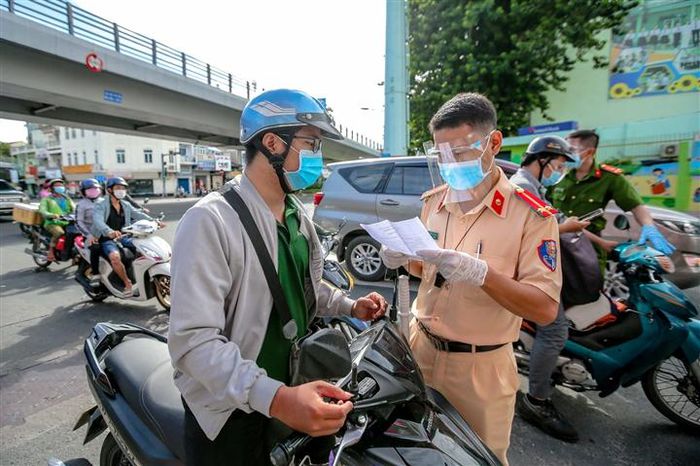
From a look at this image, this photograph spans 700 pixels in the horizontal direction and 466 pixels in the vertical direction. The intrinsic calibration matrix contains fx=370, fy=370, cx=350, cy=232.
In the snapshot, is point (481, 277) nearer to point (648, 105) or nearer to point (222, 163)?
point (648, 105)

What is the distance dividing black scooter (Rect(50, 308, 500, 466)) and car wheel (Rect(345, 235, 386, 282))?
14.0 ft

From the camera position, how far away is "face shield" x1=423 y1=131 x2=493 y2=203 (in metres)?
1.57

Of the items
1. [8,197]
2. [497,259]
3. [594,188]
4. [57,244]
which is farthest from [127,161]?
[497,259]

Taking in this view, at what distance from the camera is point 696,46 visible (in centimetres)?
1408

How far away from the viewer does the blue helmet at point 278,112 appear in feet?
4.09

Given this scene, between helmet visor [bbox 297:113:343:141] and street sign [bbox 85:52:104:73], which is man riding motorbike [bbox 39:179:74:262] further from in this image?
helmet visor [bbox 297:113:343:141]

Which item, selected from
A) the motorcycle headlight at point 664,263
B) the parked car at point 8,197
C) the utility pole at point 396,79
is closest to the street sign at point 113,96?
the parked car at point 8,197

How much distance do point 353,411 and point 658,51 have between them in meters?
20.0

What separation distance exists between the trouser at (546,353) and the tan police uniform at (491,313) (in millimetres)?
1051

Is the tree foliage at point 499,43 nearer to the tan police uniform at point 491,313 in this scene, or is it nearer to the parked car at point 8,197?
the tan police uniform at point 491,313

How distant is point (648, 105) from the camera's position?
1542 centimetres

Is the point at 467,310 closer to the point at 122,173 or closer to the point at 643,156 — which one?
the point at 643,156

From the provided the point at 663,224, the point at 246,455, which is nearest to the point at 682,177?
the point at 663,224

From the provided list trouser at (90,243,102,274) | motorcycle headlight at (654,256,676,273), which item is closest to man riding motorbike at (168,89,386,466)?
motorcycle headlight at (654,256,676,273)
